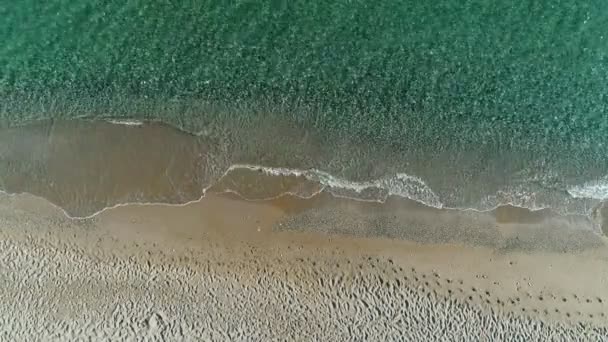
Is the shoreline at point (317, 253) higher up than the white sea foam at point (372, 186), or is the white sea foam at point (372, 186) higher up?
the white sea foam at point (372, 186)

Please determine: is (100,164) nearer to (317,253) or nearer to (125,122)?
(125,122)

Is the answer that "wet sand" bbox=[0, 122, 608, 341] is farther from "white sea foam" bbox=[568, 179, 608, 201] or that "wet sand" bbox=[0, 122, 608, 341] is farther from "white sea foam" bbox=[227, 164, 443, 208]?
"white sea foam" bbox=[568, 179, 608, 201]

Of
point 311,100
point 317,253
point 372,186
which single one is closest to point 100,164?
point 311,100

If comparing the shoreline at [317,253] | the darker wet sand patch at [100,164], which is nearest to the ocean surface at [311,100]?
the darker wet sand patch at [100,164]

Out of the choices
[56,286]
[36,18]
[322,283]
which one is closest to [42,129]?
[36,18]

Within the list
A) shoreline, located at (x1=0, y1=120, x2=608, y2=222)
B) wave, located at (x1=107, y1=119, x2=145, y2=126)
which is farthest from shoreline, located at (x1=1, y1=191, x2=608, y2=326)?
wave, located at (x1=107, y1=119, x2=145, y2=126)

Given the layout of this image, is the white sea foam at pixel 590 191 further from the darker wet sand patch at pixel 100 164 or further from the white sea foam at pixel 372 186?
the darker wet sand patch at pixel 100 164
